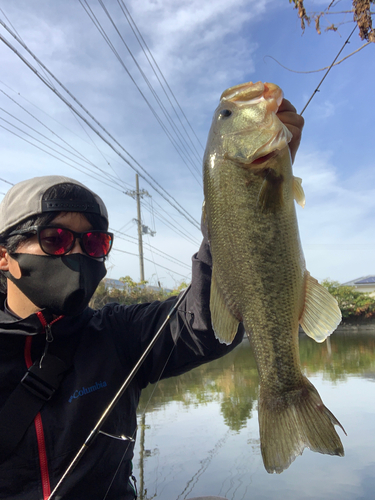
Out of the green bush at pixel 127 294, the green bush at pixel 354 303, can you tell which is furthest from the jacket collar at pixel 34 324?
the green bush at pixel 354 303

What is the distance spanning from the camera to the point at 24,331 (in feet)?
5.64

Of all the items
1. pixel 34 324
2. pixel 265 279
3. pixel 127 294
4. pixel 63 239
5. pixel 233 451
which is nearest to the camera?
pixel 265 279

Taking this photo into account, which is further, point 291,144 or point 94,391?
point 94,391

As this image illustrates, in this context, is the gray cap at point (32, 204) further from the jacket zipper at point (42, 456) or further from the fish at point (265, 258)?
the jacket zipper at point (42, 456)

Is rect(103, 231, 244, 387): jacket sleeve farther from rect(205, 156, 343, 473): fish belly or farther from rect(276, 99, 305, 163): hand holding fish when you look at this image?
rect(276, 99, 305, 163): hand holding fish

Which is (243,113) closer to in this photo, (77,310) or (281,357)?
(281,357)

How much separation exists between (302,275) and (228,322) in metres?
0.36

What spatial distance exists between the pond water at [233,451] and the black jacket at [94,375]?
218 centimetres

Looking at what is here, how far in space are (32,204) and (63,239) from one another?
0.24 meters

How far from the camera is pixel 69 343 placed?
1.89 metres

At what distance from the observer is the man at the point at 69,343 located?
1566mm

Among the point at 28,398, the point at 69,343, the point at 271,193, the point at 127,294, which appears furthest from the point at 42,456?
the point at 127,294

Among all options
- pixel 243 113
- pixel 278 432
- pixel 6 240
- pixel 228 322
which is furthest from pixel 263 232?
pixel 6 240

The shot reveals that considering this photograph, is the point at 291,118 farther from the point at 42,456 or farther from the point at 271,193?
the point at 42,456
